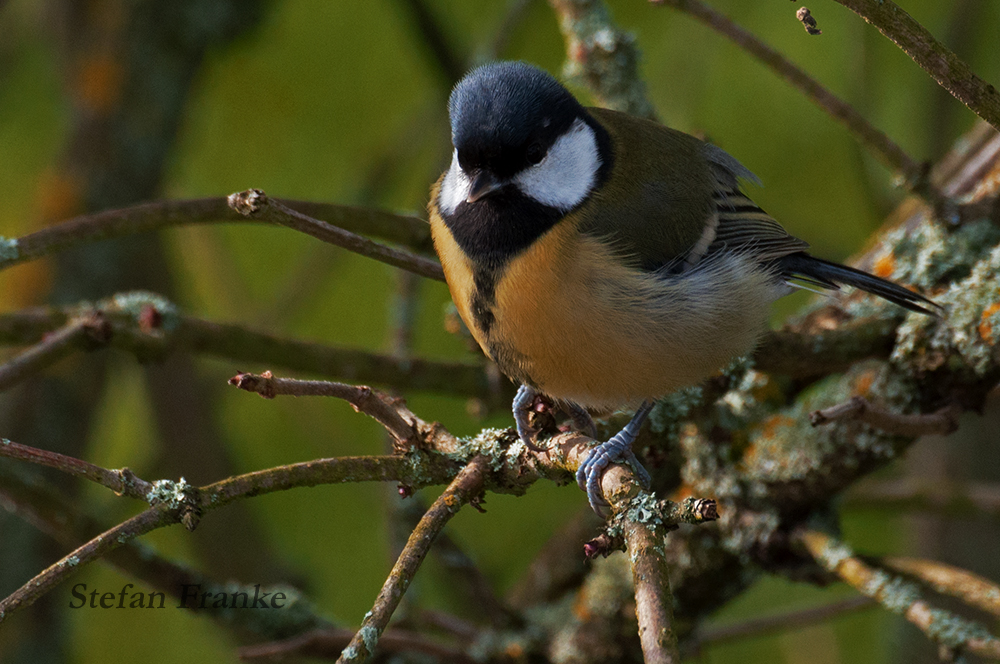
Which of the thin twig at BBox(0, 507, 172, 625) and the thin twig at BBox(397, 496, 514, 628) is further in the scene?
the thin twig at BBox(397, 496, 514, 628)

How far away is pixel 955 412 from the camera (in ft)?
5.17

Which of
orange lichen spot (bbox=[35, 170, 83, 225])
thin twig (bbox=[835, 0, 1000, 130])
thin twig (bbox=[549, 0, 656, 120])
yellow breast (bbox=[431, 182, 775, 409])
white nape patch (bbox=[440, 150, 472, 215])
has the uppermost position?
orange lichen spot (bbox=[35, 170, 83, 225])

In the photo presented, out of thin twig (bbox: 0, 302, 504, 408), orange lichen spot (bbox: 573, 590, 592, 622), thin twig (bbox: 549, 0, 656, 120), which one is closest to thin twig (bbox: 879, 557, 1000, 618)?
orange lichen spot (bbox: 573, 590, 592, 622)

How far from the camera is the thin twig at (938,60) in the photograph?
1078mm

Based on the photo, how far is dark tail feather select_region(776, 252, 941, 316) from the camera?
5.50ft

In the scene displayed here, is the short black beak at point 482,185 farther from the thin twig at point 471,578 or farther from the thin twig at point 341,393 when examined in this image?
the thin twig at point 471,578

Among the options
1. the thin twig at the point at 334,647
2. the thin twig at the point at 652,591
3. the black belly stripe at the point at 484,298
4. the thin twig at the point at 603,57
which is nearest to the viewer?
the thin twig at the point at 652,591

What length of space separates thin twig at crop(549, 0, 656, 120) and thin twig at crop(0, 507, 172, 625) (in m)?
1.33

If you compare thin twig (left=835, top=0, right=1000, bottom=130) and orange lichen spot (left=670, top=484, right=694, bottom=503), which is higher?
thin twig (left=835, top=0, right=1000, bottom=130)

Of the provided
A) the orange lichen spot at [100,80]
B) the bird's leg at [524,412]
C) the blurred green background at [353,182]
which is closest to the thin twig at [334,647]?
the bird's leg at [524,412]

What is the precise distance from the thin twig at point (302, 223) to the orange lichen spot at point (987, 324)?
37.8 inches

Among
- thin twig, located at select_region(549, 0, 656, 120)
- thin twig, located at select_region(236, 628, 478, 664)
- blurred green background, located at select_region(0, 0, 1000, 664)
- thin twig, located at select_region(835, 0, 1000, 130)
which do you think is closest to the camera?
thin twig, located at select_region(835, 0, 1000, 130)

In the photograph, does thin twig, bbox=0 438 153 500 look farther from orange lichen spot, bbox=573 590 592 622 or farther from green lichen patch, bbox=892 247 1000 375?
green lichen patch, bbox=892 247 1000 375

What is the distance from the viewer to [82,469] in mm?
1042
